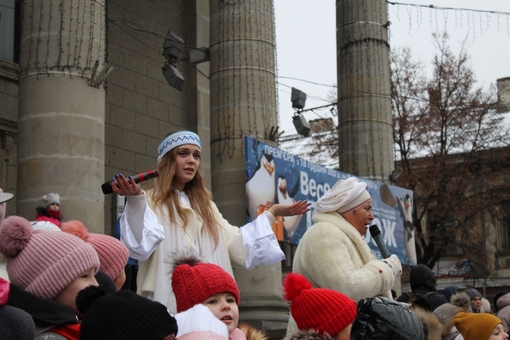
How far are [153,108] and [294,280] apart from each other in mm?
10659

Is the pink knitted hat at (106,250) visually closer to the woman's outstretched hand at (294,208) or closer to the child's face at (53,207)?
the woman's outstretched hand at (294,208)

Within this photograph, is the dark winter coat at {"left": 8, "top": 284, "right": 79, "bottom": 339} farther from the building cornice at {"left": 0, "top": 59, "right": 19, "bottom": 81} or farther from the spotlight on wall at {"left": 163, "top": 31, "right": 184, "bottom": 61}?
the spotlight on wall at {"left": 163, "top": 31, "right": 184, "bottom": 61}

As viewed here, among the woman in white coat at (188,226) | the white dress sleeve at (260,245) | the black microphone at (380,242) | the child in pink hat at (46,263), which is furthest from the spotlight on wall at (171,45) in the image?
the child in pink hat at (46,263)

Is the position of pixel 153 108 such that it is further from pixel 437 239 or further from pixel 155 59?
pixel 437 239

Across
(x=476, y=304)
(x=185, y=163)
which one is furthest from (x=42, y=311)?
(x=476, y=304)

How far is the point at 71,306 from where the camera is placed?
3451mm

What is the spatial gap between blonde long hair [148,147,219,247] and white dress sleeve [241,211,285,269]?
0.65 ft

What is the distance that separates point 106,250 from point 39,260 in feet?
2.52

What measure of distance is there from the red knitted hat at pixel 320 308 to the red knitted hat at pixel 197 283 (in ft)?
1.35

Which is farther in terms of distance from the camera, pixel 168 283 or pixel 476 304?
pixel 476 304

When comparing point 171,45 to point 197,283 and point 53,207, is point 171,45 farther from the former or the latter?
point 197,283

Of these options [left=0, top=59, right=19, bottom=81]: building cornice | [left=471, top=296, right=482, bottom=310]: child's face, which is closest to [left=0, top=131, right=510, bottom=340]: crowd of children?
[left=471, top=296, right=482, bottom=310]: child's face

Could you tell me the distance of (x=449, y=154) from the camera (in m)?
28.4

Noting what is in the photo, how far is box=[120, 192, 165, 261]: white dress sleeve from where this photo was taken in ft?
15.1
